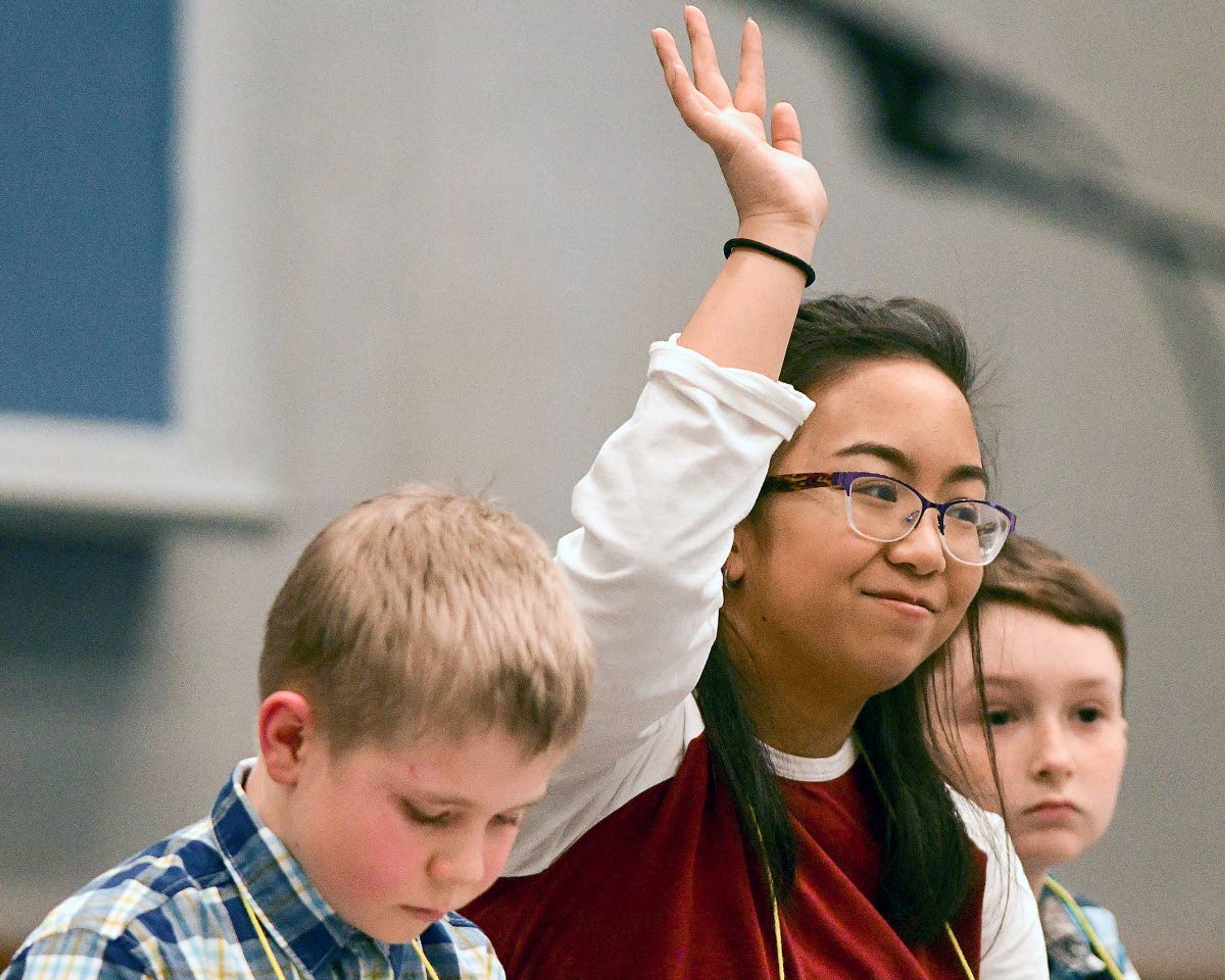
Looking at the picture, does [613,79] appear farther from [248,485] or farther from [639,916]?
[639,916]

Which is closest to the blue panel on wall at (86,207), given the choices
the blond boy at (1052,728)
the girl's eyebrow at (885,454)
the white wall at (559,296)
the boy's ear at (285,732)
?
the white wall at (559,296)

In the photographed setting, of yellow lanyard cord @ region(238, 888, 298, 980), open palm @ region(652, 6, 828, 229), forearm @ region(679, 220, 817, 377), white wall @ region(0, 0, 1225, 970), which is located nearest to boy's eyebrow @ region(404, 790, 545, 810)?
yellow lanyard cord @ region(238, 888, 298, 980)

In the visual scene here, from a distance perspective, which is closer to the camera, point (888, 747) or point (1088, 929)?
point (888, 747)

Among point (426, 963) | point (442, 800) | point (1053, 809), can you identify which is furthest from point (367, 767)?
point (1053, 809)

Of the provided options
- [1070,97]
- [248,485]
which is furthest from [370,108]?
[1070,97]

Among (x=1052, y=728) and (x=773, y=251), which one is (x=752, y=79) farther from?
(x=1052, y=728)

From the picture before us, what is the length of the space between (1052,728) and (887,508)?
439 mm

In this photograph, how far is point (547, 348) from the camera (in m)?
2.33

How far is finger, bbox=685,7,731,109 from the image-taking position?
0.96 meters

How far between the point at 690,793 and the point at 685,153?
5.32 ft

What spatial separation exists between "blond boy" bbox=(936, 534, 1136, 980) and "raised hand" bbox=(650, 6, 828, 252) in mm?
493

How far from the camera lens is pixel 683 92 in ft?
3.08

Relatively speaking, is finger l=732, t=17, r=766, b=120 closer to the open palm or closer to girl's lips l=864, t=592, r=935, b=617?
the open palm

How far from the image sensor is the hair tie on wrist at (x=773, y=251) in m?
0.90
